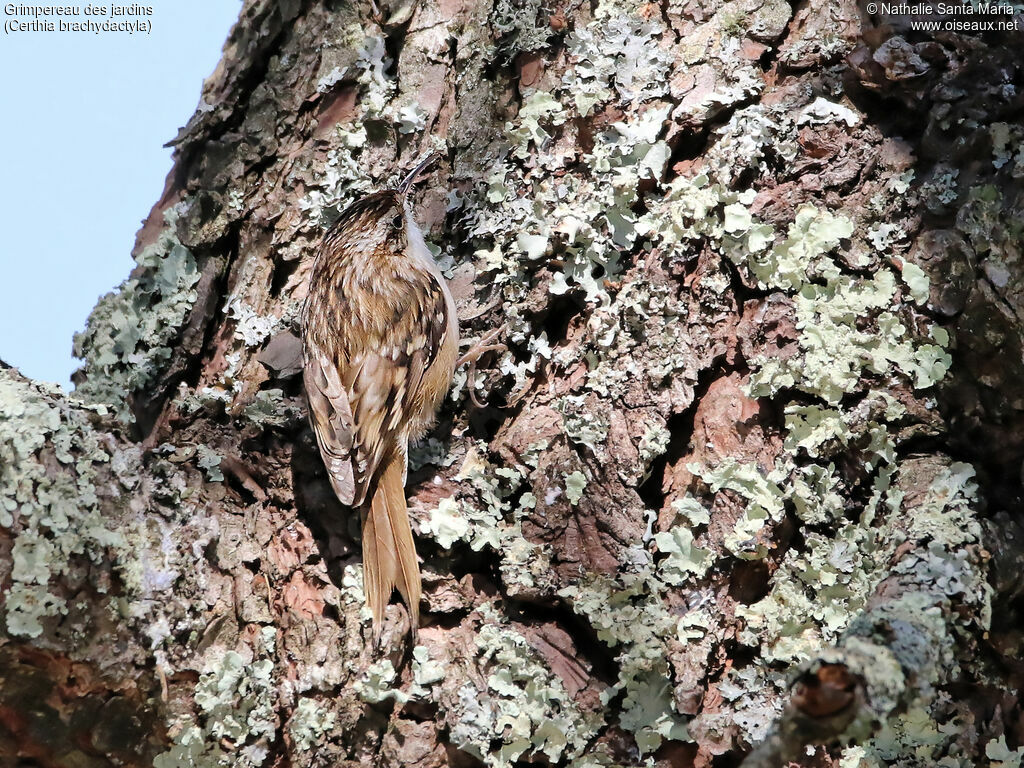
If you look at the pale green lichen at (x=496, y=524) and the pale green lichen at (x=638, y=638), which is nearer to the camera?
the pale green lichen at (x=638, y=638)

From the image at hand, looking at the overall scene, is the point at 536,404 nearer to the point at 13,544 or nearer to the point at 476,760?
the point at 476,760

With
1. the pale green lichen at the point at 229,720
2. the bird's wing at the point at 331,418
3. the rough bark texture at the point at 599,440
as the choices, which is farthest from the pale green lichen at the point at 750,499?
the pale green lichen at the point at 229,720

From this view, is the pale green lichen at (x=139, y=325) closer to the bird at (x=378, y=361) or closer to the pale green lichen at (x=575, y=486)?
the bird at (x=378, y=361)

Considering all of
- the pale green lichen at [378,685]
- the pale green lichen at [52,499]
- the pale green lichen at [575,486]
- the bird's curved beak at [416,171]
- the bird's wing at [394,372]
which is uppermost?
the bird's curved beak at [416,171]

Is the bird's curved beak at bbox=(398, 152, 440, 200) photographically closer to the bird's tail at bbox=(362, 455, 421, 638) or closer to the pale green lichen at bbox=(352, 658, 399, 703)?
the bird's tail at bbox=(362, 455, 421, 638)

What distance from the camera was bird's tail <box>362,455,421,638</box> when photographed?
1.92m

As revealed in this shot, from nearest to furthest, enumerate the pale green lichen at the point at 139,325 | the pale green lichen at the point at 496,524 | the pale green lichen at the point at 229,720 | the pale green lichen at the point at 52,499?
1. the pale green lichen at the point at 52,499
2. the pale green lichen at the point at 229,720
3. the pale green lichen at the point at 496,524
4. the pale green lichen at the point at 139,325

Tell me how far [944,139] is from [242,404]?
5.07 feet

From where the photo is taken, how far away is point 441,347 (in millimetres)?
2441

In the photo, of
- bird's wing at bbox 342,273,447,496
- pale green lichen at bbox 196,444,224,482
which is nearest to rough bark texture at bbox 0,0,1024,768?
pale green lichen at bbox 196,444,224,482

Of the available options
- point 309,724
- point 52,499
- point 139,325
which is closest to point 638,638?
point 309,724

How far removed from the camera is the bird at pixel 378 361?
2.03 metres

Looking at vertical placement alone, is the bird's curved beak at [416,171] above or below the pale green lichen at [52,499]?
above

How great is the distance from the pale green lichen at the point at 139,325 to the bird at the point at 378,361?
297 mm
